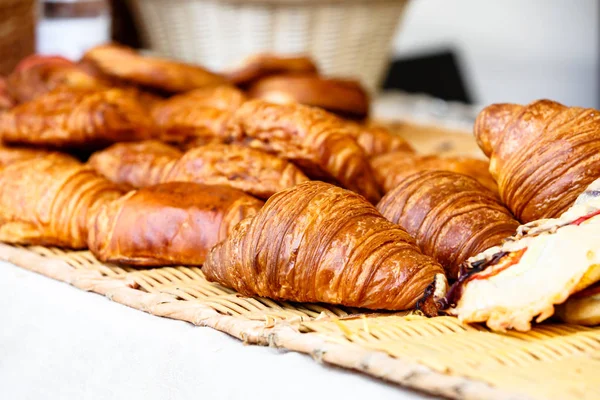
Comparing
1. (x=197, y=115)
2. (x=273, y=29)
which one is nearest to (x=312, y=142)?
(x=197, y=115)

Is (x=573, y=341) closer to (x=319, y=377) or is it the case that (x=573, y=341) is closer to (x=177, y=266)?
(x=319, y=377)

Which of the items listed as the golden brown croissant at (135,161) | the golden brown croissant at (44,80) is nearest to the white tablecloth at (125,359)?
the golden brown croissant at (135,161)

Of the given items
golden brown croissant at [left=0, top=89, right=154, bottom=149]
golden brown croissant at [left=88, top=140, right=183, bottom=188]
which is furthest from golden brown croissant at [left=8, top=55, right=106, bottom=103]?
golden brown croissant at [left=88, top=140, right=183, bottom=188]

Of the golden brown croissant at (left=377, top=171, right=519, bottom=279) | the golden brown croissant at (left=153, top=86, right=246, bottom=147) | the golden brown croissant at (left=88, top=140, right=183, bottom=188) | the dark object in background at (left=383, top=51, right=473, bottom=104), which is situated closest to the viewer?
the golden brown croissant at (left=377, top=171, right=519, bottom=279)

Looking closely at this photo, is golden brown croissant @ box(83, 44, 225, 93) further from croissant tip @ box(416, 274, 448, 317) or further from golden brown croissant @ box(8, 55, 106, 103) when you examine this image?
croissant tip @ box(416, 274, 448, 317)

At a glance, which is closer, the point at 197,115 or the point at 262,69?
the point at 197,115

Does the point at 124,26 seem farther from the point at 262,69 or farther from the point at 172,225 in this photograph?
the point at 172,225

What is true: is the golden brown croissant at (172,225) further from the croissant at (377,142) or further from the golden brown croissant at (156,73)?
the golden brown croissant at (156,73)
